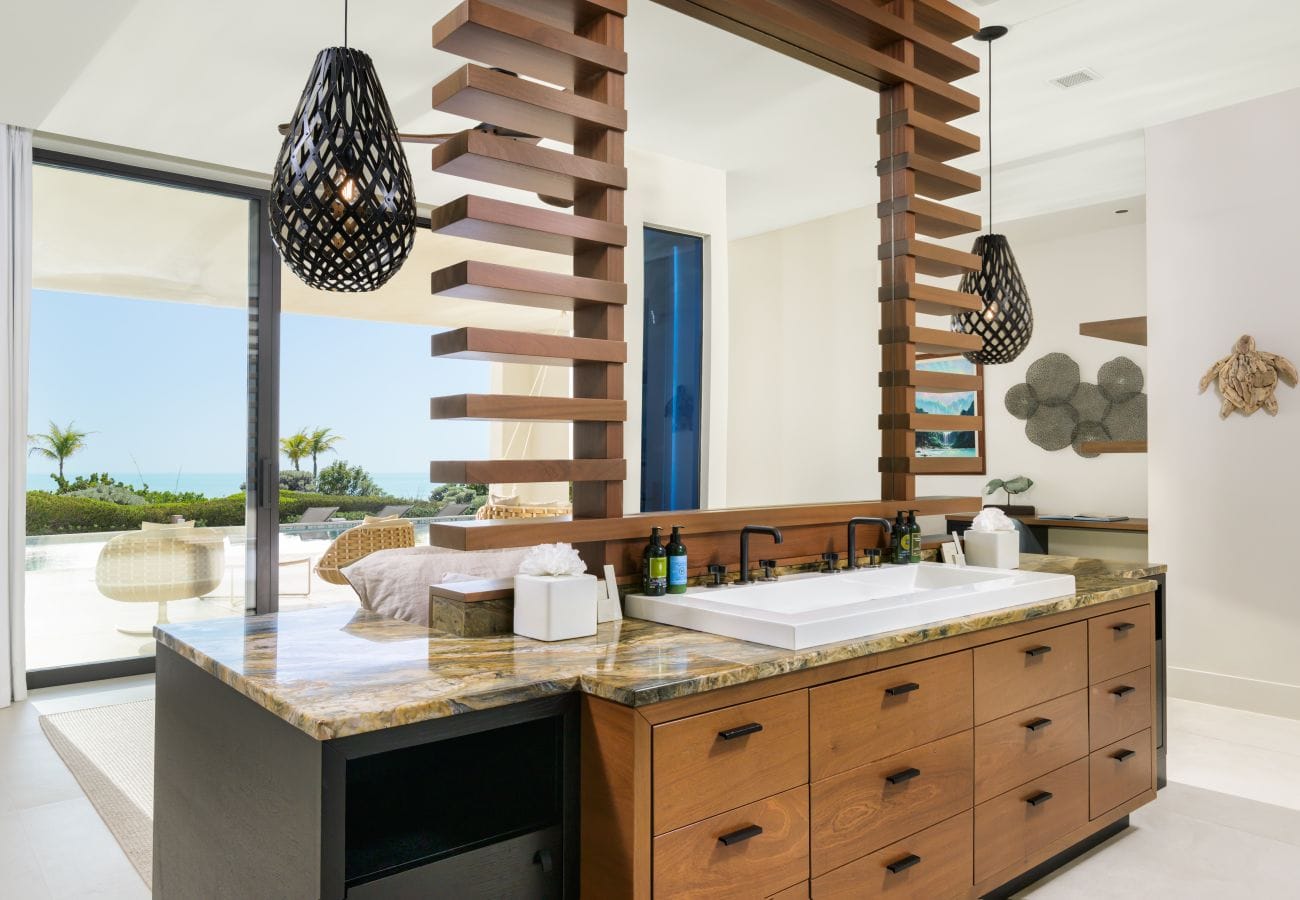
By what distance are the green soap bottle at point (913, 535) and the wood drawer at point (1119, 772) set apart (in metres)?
0.72

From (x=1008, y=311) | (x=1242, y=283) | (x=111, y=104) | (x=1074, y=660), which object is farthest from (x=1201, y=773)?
(x=111, y=104)

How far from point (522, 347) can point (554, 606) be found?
58cm

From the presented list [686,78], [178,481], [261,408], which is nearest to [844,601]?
[686,78]

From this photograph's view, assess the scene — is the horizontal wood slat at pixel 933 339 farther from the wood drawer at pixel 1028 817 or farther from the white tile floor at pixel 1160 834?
the white tile floor at pixel 1160 834

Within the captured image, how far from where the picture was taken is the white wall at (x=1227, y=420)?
157 inches

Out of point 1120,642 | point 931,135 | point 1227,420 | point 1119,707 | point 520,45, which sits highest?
point 931,135

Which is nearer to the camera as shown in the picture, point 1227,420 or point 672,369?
point 1227,420

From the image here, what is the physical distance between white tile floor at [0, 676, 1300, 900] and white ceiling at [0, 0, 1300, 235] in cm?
259

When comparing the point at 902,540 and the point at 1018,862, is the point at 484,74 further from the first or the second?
the point at 1018,862

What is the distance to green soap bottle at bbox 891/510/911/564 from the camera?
274cm

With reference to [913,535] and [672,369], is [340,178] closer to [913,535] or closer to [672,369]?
[913,535]

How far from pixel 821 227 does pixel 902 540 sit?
4019 millimetres

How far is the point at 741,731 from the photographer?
1.59 m

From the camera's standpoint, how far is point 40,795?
3.04 metres
